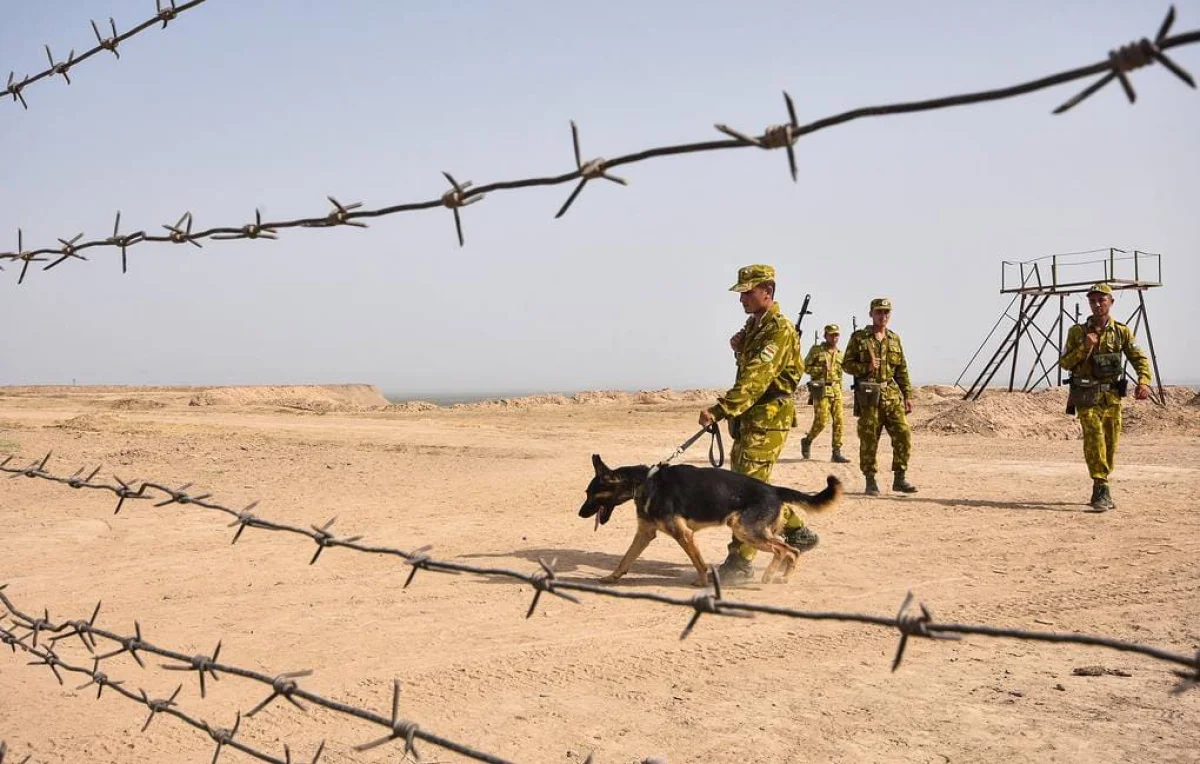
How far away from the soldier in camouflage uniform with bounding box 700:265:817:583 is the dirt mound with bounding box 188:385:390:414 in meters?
23.2

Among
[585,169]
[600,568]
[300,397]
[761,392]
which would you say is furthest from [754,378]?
[300,397]

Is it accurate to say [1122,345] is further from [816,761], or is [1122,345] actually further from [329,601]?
[329,601]

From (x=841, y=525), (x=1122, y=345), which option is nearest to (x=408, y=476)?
(x=841, y=525)

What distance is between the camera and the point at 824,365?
1548 centimetres

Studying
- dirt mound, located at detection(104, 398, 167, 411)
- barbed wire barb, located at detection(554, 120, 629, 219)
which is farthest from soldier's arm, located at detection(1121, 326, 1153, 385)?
dirt mound, located at detection(104, 398, 167, 411)

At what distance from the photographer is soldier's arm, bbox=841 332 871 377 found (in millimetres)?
11718

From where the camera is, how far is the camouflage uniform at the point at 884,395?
11.6 m

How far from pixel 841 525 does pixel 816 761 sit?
5814 millimetres

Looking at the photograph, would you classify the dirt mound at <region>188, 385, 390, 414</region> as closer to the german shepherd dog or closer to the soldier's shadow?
the soldier's shadow

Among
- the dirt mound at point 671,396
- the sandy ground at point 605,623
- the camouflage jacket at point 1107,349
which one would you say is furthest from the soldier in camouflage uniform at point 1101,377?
the dirt mound at point 671,396

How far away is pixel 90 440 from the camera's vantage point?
17.2 metres

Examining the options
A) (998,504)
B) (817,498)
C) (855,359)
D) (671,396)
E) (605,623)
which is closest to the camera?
(605,623)

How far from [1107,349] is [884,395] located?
251 cm

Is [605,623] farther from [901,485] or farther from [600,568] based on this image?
[901,485]
